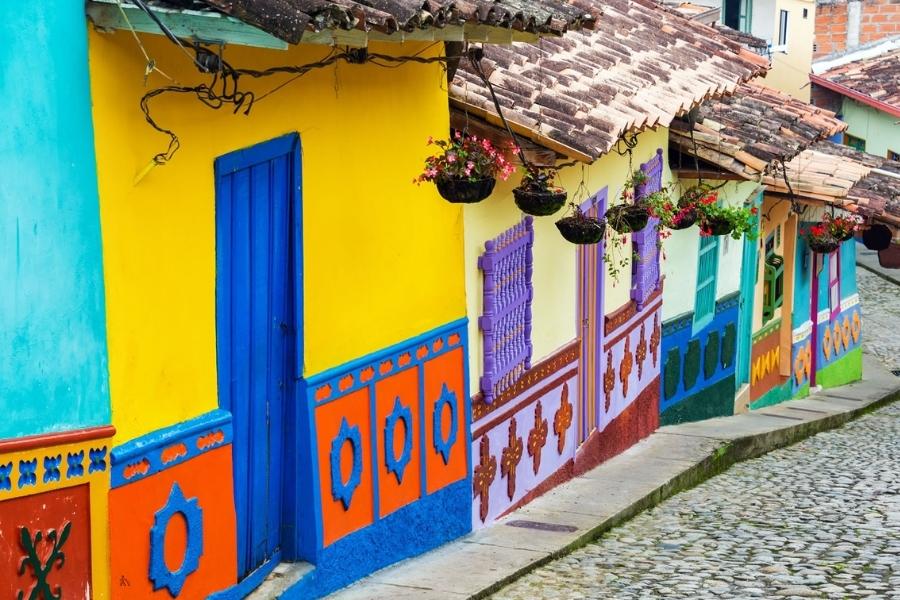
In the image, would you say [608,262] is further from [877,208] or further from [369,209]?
[877,208]

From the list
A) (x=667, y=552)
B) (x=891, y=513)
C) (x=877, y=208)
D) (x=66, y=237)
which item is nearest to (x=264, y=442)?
(x=66, y=237)

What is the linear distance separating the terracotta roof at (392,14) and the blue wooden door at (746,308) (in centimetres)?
913

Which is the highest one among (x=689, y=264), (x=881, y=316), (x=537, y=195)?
(x=537, y=195)

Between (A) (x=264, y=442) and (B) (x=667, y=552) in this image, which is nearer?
(A) (x=264, y=442)

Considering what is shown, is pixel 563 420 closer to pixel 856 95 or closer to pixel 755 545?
pixel 755 545

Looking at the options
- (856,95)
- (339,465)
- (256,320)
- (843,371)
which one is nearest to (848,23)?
(856,95)

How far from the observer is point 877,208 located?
1839 cm

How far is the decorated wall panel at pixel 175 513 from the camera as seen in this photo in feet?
19.4

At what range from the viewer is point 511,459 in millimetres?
10367

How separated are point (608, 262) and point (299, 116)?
18.7 feet

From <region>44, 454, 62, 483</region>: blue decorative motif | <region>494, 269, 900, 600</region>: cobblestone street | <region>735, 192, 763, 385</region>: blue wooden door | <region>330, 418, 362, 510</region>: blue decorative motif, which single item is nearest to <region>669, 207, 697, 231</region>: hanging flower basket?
<region>494, 269, 900, 600</region>: cobblestone street

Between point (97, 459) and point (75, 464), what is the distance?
107mm

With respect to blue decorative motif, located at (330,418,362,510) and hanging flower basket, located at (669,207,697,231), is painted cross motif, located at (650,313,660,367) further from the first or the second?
blue decorative motif, located at (330,418,362,510)

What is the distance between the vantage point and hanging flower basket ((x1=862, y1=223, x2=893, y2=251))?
19.4 metres
